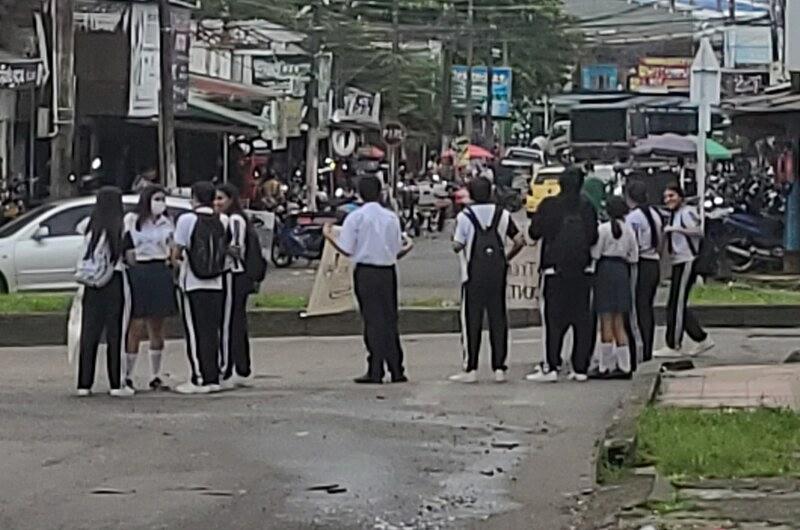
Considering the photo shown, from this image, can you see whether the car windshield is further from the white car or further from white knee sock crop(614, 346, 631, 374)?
white knee sock crop(614, 346, 631, 374)

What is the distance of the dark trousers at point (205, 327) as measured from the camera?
15055mm

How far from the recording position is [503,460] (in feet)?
37.7

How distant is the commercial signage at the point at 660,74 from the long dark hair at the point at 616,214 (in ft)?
183

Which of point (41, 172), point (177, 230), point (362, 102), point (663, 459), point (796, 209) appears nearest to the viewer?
point (663, 459)

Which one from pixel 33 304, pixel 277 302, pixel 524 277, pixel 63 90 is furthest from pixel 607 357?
pixel 63 90

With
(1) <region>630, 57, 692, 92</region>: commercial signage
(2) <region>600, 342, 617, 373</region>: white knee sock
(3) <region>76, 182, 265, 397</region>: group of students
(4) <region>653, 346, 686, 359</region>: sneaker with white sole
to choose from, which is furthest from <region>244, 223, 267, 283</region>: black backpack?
(1) <region>630, 57, 692, 92</region>: commercial signage

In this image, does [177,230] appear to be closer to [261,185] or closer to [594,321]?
[594,321]

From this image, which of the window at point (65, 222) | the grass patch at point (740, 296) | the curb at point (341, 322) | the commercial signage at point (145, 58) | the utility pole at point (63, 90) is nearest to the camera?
the curb at point (341, 322)

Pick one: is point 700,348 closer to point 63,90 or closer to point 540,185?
point 63,90

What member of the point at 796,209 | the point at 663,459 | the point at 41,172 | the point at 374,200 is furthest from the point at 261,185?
the point at 663,459

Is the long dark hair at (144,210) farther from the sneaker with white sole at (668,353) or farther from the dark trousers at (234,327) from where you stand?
the sneaker with white sole at (668,353)

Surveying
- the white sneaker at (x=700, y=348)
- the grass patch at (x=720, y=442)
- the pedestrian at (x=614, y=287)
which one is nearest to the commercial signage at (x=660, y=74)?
the white sneaker at (x=700, y=348)

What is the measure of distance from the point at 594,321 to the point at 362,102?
34.8m

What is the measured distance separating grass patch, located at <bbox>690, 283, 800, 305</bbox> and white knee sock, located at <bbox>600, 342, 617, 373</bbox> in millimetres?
5418
